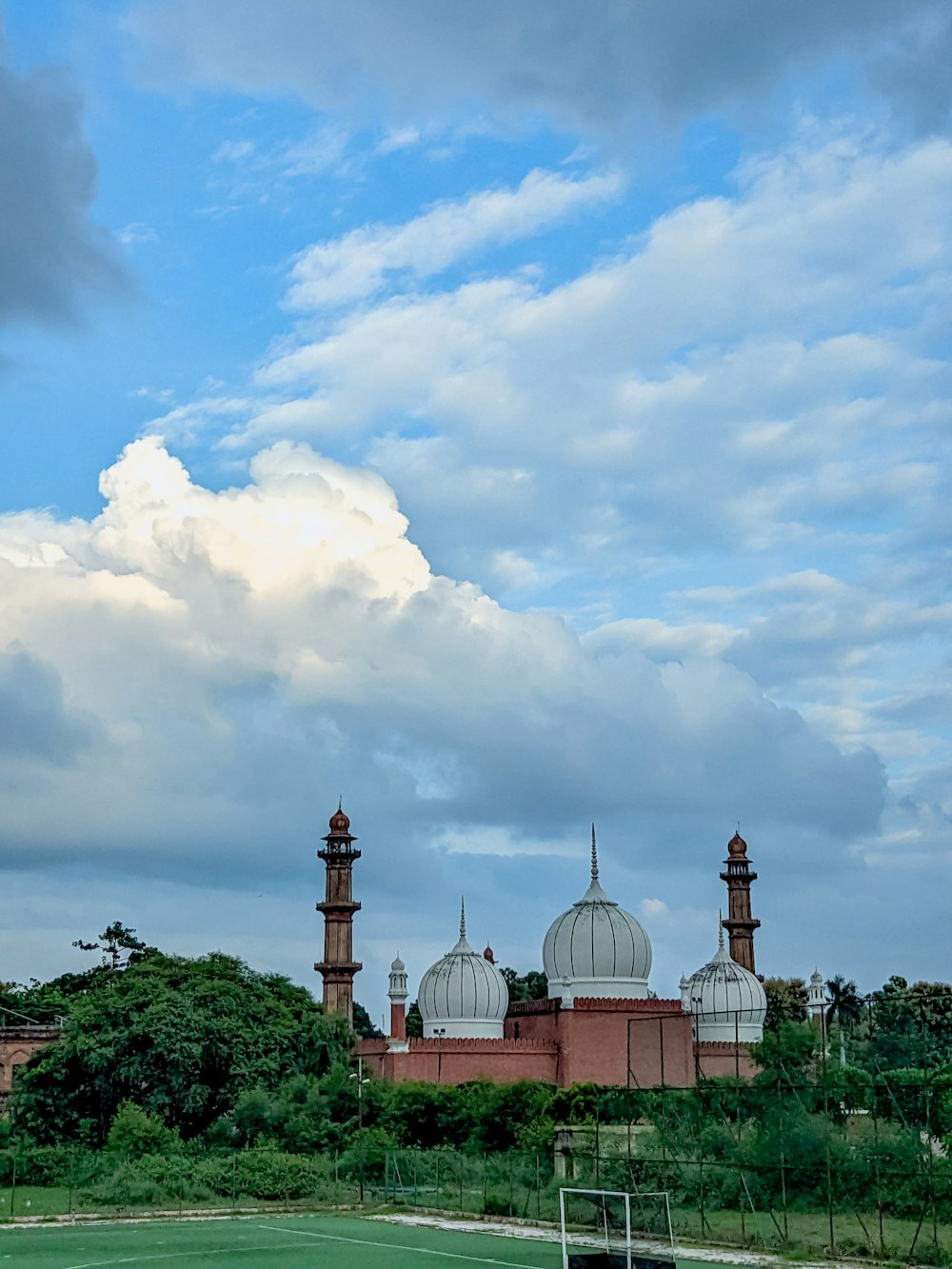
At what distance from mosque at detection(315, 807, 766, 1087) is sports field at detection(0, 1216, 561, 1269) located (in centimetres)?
1561

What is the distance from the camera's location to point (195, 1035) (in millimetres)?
41344

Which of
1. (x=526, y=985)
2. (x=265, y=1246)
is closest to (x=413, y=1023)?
(x=526, y=985)

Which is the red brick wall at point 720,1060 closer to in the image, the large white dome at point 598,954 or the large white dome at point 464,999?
the large white dome at point 598,954

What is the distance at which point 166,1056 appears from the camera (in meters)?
41.0

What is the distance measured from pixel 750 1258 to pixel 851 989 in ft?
175

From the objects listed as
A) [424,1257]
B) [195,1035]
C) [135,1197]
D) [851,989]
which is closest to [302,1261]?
[424,1257]

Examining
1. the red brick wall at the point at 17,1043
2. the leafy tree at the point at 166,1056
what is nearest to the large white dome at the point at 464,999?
the leafy tree at the point at 166,1056

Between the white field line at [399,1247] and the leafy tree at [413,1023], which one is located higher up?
the leafy tree at [413,1023]

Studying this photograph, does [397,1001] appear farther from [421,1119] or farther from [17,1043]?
[17,1043]

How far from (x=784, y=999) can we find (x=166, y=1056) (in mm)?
37779

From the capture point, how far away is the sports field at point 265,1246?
77.3ft

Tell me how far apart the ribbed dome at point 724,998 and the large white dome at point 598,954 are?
102 inches

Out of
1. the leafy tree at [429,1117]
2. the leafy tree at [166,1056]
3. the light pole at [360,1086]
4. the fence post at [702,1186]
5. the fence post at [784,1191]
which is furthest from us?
the leafy tree at [166,1056]

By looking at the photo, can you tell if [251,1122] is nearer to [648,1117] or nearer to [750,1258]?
[648,1117]
